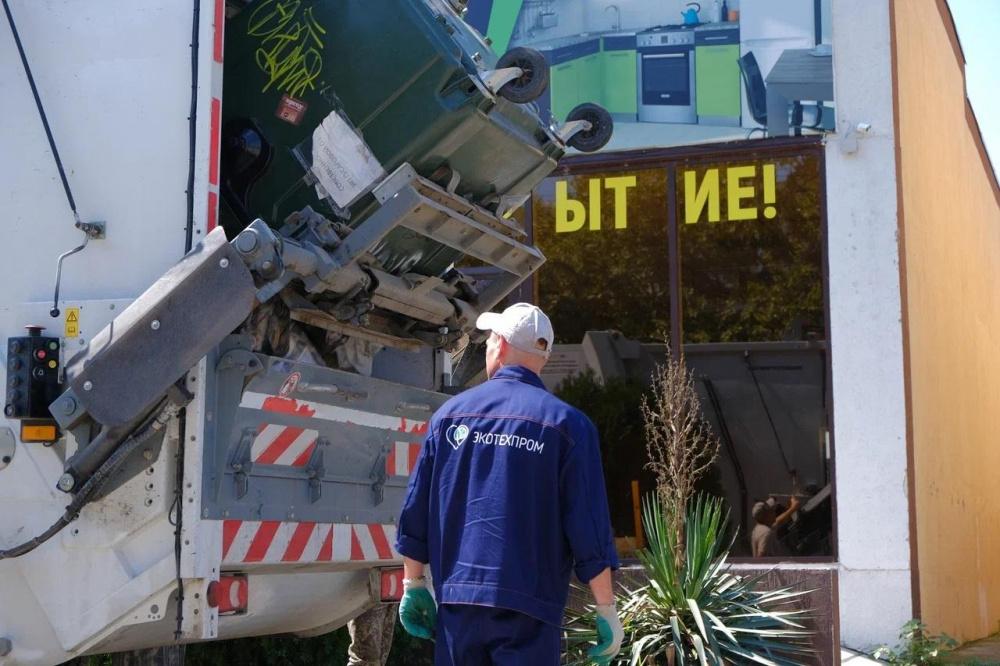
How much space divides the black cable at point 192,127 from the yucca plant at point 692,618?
3457 millimetres

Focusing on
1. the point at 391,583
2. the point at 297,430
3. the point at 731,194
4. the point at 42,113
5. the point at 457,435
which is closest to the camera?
the point at 457,435

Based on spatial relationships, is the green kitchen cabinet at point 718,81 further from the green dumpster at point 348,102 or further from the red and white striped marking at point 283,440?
the red and white striped marking at point 283,440

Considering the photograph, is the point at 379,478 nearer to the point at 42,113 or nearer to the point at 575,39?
the point at 42,113

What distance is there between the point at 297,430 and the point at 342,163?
1032 millimetres

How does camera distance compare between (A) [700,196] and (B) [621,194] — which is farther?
(B) [621,194]

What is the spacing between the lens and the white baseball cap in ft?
13.4

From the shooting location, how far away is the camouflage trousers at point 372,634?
6.37 meters

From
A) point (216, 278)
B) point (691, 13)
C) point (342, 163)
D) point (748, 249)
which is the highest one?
point (691, 13)

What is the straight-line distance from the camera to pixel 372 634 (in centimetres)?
638

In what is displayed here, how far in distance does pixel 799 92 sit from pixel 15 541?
21.3ft

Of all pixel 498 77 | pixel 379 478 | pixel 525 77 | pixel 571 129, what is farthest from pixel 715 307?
pixel 498 77

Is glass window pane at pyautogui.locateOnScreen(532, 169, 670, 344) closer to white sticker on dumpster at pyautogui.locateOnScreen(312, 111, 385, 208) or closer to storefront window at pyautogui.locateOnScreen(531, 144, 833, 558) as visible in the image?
storefront window at pyautogui.locateOnScreen(531, 144, 833, 558)

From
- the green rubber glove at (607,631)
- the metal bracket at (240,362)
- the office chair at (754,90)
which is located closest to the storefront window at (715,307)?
the office chair at (754,90)

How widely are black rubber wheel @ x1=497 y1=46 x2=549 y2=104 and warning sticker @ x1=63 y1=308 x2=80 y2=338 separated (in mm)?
1776
